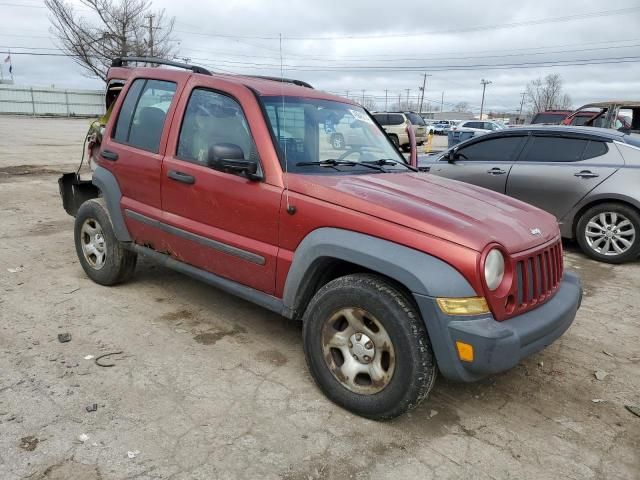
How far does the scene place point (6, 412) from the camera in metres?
2.84

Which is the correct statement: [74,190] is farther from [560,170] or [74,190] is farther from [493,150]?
[560,170]

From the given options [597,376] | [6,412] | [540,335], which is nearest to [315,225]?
[540,335]

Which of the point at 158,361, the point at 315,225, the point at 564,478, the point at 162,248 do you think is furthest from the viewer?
the point at 162,248

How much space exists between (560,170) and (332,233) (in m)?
4.64

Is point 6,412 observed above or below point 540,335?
below

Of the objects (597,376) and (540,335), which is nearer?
(540,335)

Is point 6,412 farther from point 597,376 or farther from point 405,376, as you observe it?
point 597,376

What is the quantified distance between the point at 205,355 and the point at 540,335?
215cm

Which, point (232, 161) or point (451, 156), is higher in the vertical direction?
point (232, 161)

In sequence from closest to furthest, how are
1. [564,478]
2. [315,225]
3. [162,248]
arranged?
[564,478], [315,225], [162,248]

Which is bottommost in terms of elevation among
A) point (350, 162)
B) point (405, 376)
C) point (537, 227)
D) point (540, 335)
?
point (405, 376)

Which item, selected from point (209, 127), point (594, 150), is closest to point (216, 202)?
point (209, 127)

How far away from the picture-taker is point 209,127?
374cm

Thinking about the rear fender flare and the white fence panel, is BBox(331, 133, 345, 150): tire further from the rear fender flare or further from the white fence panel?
the white fence panel
